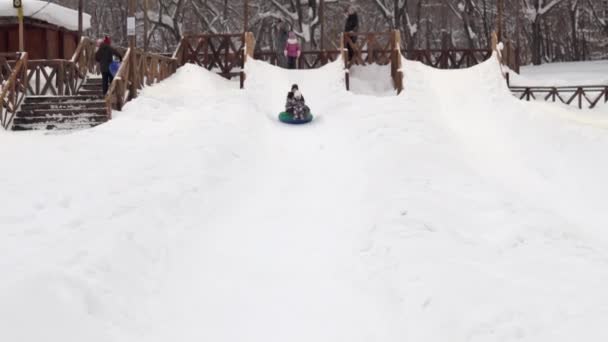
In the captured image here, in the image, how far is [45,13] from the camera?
21281 mm

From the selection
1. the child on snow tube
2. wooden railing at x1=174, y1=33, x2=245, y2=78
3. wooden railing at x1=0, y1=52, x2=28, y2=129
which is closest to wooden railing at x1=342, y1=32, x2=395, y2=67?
wooden railing at x1=174, y1=33, x2=245, y2=78

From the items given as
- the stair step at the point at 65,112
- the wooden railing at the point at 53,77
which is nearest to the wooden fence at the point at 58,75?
the wooden railing at the point at 53,77

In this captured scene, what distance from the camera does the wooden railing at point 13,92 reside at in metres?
13.8

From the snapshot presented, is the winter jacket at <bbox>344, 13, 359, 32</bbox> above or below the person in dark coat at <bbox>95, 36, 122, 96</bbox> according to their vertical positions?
above

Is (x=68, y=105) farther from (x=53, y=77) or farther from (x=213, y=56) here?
(x=213, y=56)

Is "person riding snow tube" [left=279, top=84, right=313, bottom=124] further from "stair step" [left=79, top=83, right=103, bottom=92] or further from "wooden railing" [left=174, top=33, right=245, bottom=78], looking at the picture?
"wooden railing" [left=174, top=33, right=245, bottom=78]

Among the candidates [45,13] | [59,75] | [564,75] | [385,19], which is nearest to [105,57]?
[59,75]

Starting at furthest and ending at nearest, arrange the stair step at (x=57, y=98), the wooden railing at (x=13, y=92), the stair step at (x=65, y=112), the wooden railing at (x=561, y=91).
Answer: the wooden railing at (x=561, y=91)
the stair step at (x=57, y=98)
the stair step at (x=65, y=112)
the wooden railing at (x=13, y=92)

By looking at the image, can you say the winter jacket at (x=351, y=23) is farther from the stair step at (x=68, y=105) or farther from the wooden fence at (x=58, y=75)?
the stair step at (x=68, y=105)

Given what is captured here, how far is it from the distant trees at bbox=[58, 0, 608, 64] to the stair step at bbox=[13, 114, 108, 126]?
14.4 m

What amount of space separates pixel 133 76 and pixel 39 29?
874 centimetres

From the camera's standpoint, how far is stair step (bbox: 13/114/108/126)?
1411cm

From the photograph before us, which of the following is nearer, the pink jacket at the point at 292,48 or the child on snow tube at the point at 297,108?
the child on snow tube at the point at 297,108

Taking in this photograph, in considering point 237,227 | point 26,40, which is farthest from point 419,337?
point 26,40
